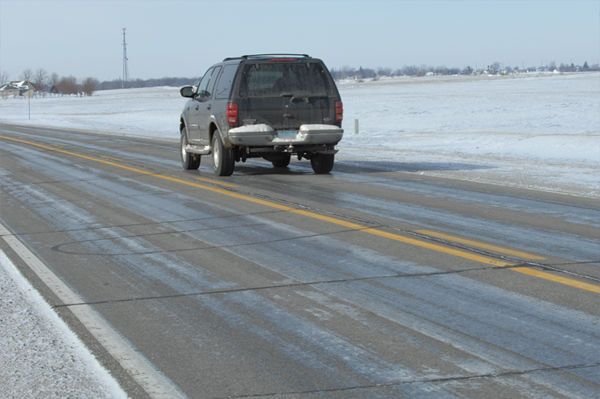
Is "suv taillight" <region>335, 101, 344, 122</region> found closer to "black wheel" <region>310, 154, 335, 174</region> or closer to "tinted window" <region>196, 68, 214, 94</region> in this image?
"black wheel" <region>310, 154, 335, 174</region>

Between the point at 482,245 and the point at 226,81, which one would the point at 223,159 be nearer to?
the point at 226,81

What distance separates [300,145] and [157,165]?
4.58 metres

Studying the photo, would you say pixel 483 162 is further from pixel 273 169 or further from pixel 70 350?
pixel 70 350

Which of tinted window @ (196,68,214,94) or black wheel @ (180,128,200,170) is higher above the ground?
tinted window @ (196,68,214,94)

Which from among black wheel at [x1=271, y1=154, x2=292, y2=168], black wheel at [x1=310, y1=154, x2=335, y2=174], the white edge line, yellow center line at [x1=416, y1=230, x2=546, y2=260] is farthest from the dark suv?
the white edge line

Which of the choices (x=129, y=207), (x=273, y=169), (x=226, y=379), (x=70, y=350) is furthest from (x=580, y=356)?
(x=273, y=169)

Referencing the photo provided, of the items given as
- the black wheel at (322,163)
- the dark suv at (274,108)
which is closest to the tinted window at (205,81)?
the dark suv at (274,108)

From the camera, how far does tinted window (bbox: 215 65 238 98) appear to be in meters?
13.1

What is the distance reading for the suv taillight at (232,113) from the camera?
42.3ft

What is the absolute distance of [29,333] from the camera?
4605mm

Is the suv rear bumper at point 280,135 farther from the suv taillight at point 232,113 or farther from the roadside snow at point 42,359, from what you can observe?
the roadside snow at point 42,359

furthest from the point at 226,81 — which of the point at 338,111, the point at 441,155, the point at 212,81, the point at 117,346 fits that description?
the point at 117,346

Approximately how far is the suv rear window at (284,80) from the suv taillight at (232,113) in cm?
25

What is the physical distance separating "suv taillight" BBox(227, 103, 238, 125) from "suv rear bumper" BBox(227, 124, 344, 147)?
0.49ft
